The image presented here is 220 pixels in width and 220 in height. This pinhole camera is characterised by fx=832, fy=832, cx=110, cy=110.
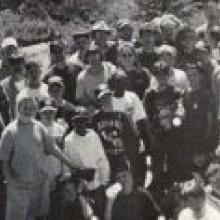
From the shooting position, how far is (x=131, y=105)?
10172 mm

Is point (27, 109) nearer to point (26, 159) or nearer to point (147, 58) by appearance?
point (26, 159)

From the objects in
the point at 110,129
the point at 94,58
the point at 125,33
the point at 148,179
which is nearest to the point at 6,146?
the point at 110,129

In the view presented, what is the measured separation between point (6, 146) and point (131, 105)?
189 cm

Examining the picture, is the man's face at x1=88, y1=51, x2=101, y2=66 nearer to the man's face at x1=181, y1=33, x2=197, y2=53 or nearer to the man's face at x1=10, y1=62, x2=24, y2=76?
the man's face at x1=10, y1=62, x2=24, y2=76

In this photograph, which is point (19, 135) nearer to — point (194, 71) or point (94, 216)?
point (94, 216)

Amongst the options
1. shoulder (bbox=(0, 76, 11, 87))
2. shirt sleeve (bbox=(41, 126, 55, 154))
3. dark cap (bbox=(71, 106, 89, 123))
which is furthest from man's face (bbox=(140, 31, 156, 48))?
shirt sleeve (bbox=(41, 126, 55, 154))

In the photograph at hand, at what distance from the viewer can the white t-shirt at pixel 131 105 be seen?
32.9 ft

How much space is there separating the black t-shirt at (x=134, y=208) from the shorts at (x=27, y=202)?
81 centimetres

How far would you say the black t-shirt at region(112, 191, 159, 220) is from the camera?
9.10 metres

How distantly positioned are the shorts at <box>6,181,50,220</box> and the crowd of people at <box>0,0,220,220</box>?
0.01 m

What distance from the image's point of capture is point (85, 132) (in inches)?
372

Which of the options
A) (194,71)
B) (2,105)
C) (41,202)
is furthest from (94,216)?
(194,71)

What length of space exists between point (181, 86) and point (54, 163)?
88.8 inches

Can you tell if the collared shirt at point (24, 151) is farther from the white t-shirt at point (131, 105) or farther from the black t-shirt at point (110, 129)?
the white t-shirt at point (131, 105)
